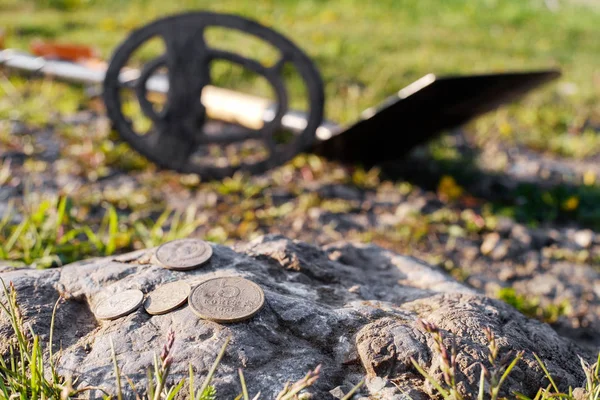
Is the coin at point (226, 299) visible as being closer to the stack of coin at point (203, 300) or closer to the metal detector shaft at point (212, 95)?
the stack of coin at point (203, 300)

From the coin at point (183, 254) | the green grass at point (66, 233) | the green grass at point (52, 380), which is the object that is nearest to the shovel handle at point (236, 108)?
the green grass at point (66, 233)

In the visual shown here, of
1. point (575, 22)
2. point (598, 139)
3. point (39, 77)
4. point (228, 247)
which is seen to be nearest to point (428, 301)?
point (228, 247)

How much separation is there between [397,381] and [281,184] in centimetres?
245

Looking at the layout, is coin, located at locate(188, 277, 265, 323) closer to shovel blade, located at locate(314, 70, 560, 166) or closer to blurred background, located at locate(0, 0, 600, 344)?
blurred background, located at locate(0, 0, 600, 344)

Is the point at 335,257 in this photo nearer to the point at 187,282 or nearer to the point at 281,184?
the point at 187,282

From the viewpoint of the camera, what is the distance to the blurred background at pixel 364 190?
300cm

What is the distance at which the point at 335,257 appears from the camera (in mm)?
2273

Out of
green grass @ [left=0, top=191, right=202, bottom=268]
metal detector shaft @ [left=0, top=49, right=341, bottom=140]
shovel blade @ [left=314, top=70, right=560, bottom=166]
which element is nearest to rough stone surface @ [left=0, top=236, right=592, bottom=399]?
green grass @ [left=0, top=191, right=202, bottom=268]

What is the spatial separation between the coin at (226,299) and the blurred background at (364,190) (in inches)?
44.3

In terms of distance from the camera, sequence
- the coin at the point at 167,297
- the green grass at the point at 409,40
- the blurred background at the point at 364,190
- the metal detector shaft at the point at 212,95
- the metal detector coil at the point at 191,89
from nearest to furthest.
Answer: the coin at the point at 167,297 → the blurred background at the point at 364,190 → the metal detector coil at the point at 191,89 → the metal detector shaft at the point at 212,95 → the green grass at the point at 409,40

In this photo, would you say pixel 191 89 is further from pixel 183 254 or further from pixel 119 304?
pixel 119 304

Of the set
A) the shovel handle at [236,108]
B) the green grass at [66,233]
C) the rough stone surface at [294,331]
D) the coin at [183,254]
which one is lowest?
the green grass at [66,233]

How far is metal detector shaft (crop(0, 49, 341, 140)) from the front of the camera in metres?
4.31

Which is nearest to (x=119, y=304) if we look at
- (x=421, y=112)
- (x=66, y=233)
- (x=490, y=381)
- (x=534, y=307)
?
(x=490, y=381)
